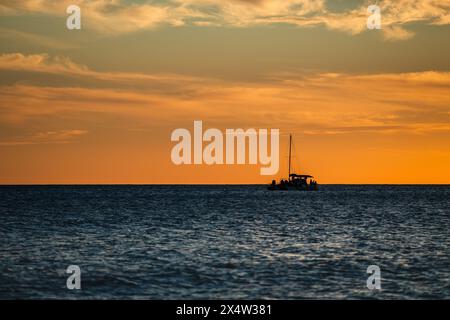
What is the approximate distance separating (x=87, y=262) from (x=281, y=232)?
23930 mm

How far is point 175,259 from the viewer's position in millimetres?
34062

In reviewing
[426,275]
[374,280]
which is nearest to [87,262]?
[374,280]

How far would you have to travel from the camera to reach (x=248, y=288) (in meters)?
25.6

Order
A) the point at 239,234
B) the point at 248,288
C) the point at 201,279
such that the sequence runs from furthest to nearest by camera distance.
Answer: the point at 239,234, the point at 201,279, the point at 248,288

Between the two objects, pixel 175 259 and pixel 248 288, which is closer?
pixel 248 288
